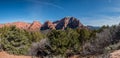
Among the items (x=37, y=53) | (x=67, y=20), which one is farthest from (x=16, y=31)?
(x=67, y=20)

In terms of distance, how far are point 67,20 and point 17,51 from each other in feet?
407

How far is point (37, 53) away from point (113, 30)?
13335 millimetres

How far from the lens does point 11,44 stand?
116 ft

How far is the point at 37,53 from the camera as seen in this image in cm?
3719

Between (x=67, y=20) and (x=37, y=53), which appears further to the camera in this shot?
(x=67, y=20)

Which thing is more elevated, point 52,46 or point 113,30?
point 113,30

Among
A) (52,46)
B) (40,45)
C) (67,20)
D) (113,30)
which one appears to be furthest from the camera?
(67,20)

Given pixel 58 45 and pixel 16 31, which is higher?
pixel 16 31

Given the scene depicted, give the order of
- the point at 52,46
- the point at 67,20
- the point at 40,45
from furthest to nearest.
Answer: the point at 67,20 < the point at 40,45 < the point at 52,46

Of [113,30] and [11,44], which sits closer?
[113,30]

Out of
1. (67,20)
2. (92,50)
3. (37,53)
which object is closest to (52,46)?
(37,53)

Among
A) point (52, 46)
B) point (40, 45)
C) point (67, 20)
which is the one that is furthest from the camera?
point (67, 20)

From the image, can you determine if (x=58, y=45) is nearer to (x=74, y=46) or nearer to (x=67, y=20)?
(x=74, y=46)

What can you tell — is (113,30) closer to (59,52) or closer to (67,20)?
(59,52)
